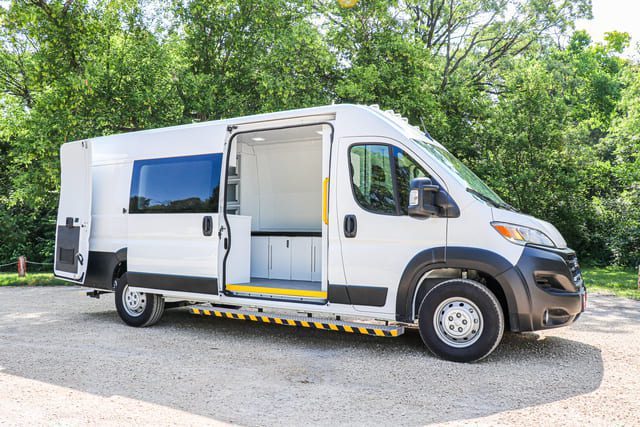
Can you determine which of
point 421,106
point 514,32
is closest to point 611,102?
point 514,32

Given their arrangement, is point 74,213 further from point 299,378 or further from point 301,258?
point 299,378

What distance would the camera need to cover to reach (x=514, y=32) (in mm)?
22031

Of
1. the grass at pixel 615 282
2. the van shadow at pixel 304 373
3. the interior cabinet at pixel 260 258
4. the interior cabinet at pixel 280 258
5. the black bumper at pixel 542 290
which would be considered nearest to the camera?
the van shadow at pixel 304 373

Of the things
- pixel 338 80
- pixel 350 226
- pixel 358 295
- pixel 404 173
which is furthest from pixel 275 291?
pixel 338 80

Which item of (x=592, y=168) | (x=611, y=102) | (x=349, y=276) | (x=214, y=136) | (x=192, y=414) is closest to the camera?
(x=192, y=414)

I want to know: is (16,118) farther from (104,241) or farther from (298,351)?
(298,351)

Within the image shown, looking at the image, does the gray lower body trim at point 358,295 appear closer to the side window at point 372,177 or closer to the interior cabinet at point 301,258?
the side window at point 372,177

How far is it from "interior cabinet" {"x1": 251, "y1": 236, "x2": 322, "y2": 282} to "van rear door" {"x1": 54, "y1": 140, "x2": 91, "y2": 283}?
2517 mm

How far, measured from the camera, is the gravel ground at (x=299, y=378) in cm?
446

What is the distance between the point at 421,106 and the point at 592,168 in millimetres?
8762

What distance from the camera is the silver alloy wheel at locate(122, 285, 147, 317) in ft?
27.3

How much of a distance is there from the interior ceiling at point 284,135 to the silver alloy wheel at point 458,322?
3325mm

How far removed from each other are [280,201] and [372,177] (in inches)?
128

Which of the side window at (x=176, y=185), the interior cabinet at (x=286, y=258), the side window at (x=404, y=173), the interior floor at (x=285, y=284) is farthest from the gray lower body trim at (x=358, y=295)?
the side window at (x=176, y=185)
